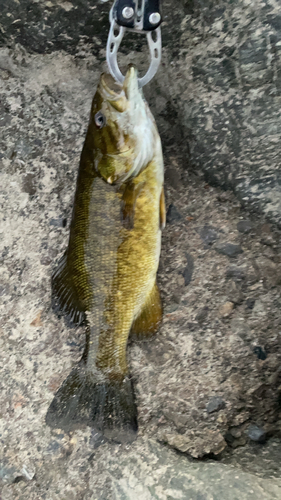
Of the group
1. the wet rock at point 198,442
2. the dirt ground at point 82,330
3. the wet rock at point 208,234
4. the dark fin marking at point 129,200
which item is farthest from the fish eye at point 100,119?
the wet rock at point 198,442

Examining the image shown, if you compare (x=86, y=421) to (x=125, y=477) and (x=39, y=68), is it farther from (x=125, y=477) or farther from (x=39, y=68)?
(x=39, y=68)

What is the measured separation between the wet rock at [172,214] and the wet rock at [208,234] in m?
0.15

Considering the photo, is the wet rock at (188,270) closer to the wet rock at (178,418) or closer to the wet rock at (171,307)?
the wet rock at (171,307)

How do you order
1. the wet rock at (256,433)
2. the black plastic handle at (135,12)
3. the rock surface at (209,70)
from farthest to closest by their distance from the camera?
the wet rock at (256,433) < the rock surface at (209,70) < the black plastic handle at (135,12)

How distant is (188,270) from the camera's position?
1.97m

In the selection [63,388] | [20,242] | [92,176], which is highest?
[92,176]

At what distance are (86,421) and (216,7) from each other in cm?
211

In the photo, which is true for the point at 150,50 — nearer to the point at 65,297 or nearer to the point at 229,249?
the point at 229,249

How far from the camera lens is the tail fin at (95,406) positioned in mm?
1805

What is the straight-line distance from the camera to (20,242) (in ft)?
6.60

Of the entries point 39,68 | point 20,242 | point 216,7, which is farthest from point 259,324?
point 39,68

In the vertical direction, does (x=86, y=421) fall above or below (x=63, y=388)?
below

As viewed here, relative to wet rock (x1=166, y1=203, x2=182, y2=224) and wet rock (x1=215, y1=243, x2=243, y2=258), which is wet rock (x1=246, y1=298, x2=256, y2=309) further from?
wet rock (x1=166, y1=203, x2=182, y2=224)

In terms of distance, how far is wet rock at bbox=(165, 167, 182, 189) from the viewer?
6.54ft
